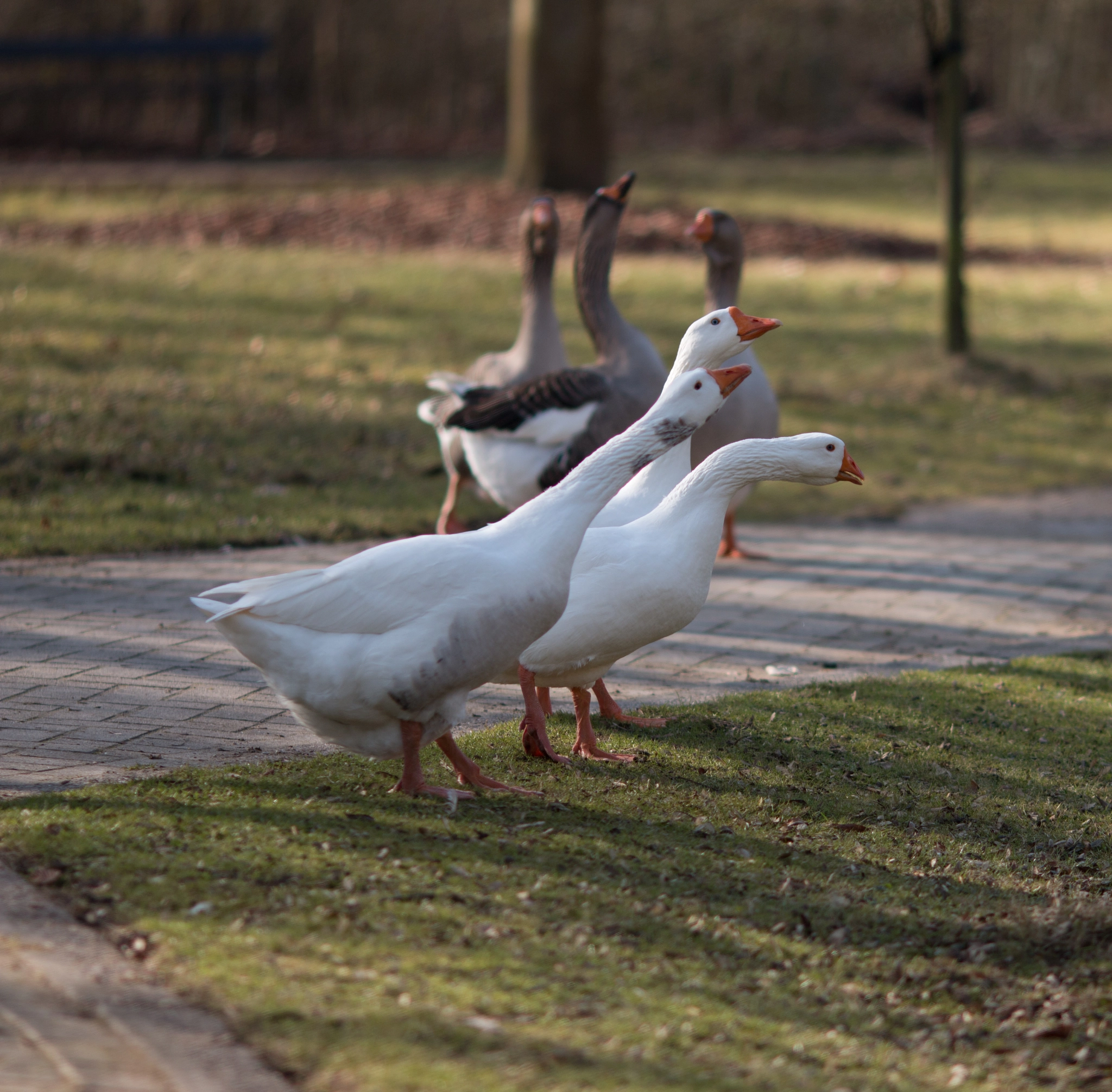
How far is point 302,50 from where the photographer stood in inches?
1121

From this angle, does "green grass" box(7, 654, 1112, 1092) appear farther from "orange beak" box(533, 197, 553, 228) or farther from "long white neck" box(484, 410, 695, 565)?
"orange beak" box(533, 197, 553, 228)

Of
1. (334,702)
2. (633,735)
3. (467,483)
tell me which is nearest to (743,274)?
(467,483)

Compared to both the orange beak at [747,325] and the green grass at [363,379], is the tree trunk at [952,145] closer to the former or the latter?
the green grass at [363,379]

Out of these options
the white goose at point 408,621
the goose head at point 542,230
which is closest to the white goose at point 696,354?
the white goose at point 408,621

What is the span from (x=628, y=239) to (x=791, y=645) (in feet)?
40.3

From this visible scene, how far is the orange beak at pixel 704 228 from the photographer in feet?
28.1

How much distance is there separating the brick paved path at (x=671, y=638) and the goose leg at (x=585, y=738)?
25.6 inches

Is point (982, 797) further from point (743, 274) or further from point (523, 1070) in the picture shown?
point (743, 274)

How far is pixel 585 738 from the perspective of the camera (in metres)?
5.04

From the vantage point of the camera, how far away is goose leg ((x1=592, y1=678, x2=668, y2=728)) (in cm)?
542

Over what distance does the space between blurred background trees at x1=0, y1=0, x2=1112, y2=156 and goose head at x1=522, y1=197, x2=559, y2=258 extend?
58.0 feet

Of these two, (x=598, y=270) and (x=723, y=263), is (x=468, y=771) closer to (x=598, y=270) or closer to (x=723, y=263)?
(x=598, y=270)

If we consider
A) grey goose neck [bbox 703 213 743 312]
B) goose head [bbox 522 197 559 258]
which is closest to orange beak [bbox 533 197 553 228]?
goose head [bbox 522 197 559 258]

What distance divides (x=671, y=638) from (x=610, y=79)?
88.7ft
